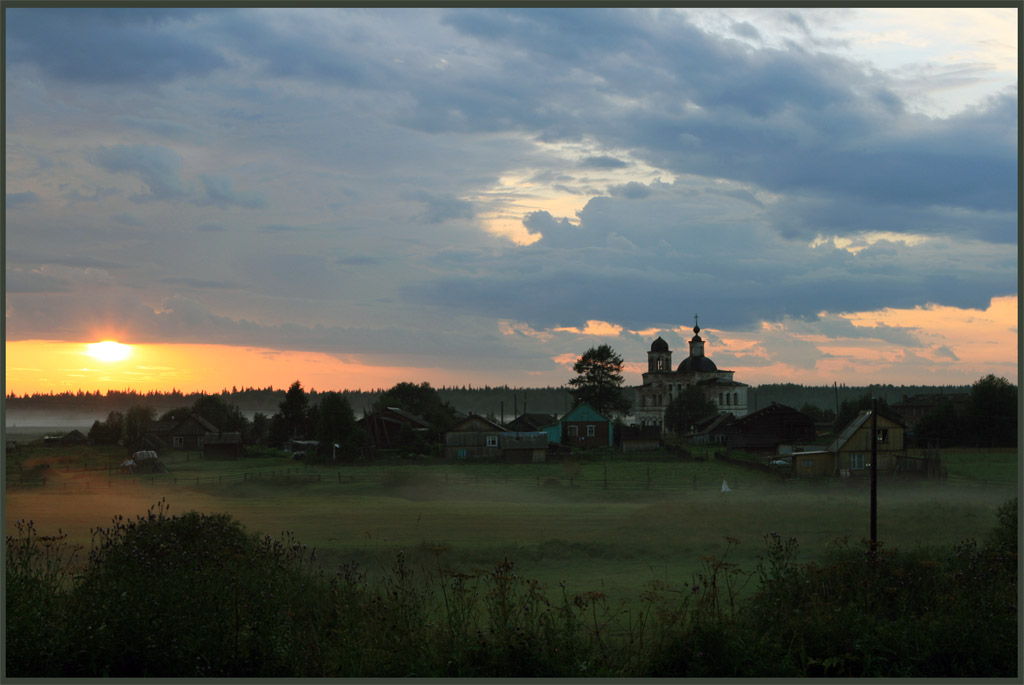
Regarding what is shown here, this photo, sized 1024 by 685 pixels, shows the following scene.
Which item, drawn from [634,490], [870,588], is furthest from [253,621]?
[634,490]

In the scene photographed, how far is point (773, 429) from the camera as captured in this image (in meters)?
70.5

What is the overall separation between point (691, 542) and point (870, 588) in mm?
15171

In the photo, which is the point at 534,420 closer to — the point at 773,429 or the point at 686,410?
the point at 686,410

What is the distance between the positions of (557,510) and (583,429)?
3863 centimetres

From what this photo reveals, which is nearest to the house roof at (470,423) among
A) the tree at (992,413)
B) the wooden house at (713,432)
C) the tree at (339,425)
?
the tree at (339,425)

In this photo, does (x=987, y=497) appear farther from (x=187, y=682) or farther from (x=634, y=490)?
(x=187, y=682)

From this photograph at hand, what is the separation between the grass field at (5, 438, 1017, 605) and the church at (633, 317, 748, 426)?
149 feet

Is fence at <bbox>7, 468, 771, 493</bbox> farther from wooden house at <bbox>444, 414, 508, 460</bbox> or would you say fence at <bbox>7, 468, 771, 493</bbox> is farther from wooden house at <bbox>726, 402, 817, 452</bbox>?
wooden house at <bbox>726, 402, 817, 452</bbox>

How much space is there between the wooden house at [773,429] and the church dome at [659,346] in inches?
1557

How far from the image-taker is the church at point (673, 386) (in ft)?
343

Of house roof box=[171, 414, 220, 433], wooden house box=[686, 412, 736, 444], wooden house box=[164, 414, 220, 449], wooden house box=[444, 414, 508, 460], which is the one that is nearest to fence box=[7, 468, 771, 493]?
wooden house box=[444, 414, 508, 460]

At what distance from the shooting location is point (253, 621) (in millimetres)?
9500

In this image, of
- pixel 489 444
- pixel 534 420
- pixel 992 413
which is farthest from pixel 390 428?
pixel 992 413

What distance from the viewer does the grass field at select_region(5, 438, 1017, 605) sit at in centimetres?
2411
